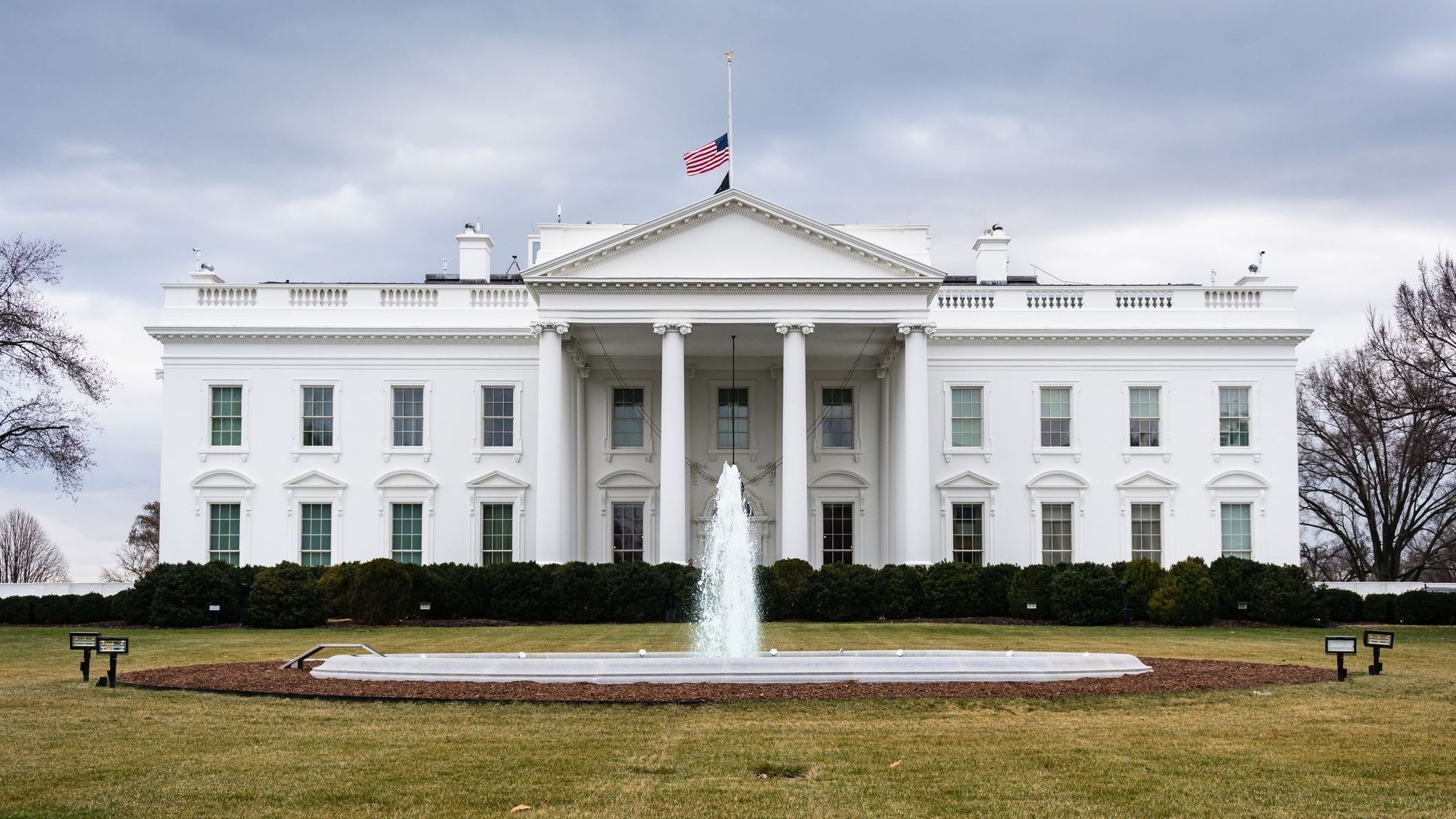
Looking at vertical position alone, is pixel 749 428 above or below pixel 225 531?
above

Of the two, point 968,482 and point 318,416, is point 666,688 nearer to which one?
point 968,482

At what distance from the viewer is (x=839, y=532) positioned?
131 feet

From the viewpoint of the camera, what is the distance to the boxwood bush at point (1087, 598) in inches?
1191

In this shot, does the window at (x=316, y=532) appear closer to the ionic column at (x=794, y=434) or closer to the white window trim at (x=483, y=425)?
the white window trim at (x=483, y=425)

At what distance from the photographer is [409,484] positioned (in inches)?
1522

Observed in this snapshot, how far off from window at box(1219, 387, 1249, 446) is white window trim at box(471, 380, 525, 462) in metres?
20.1

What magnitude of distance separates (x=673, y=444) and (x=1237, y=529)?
16674 mm

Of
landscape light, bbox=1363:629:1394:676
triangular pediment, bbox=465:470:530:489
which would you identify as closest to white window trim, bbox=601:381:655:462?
triangular pediment, bbox=465:470:530:489

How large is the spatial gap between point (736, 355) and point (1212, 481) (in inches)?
554

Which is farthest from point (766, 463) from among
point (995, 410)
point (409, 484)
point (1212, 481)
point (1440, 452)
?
point (1440, 452)

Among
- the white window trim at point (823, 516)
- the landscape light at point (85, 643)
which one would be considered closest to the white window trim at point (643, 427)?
the white window trim at point (823, 516)

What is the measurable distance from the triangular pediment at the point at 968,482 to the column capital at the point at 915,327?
5.51m

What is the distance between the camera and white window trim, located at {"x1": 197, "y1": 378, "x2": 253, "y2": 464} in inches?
1510

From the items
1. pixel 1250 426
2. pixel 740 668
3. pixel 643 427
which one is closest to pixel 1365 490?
pixel 1250 426
